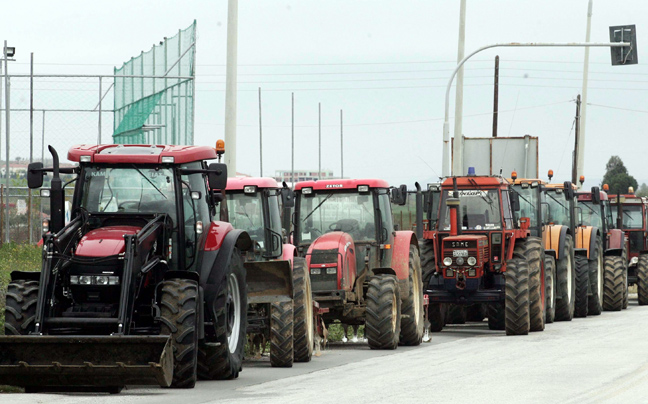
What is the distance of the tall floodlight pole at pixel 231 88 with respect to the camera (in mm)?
18578

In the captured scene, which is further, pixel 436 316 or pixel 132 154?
pixel 436 316

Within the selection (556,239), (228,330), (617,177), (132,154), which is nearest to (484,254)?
(556,239)

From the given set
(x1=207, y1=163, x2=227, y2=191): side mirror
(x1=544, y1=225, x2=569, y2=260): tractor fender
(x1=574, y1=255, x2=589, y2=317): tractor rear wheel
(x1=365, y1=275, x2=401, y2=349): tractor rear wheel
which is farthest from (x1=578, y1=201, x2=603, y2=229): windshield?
(x1=207, y1=163, x2=227, y2=191): side mirror

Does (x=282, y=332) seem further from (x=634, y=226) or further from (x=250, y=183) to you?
(x=634, y=226)

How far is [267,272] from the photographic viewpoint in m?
14.0

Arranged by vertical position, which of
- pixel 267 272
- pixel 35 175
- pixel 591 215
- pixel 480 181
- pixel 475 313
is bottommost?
pixel 475 313

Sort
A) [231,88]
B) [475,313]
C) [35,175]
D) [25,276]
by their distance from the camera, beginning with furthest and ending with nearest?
1. [475,313]
2. [231,88]
3. [35,175]
4. [25,276]

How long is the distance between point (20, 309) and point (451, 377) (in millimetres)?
4813

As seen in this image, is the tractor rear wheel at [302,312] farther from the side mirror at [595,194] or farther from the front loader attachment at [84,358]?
the side mirror at [595,194]

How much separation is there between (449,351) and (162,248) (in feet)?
21.3

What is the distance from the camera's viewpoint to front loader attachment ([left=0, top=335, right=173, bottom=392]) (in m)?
10.3

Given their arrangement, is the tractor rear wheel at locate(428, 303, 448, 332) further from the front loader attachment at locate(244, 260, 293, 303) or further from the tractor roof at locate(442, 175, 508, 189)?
the front loader attachment at locate(244, 260, 293, 303)

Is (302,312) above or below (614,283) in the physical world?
above

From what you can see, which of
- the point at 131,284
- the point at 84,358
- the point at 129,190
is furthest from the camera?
the point at 129,190
